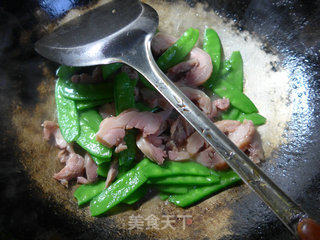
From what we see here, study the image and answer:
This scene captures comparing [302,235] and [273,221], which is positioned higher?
[302,235]

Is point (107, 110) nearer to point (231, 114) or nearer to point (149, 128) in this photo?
point (149, 128)

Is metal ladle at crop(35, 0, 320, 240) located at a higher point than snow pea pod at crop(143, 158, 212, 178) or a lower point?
higher

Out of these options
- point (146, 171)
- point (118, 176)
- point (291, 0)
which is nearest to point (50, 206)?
point (118, 176)

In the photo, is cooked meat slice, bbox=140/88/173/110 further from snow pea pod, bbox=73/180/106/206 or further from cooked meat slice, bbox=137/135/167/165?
snow pea pod, bbox=73/180/106/206

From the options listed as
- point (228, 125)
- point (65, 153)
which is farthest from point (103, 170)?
point (228, 125)

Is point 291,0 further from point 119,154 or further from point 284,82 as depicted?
point 119,154

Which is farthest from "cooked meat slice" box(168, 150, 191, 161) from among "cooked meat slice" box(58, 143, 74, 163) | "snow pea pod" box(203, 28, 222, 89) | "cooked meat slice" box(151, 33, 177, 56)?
"cooked meat slice" box(151, 33, 177, 56)
